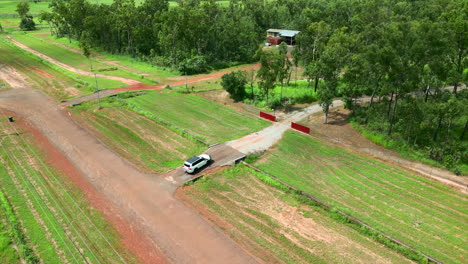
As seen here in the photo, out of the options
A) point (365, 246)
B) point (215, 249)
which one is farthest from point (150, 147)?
point (365, 246)

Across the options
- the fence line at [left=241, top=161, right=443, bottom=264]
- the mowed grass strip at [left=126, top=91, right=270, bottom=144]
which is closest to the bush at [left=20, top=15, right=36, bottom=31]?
the mowed grass strip at [left=126, top=91, right=270, bottom=144]

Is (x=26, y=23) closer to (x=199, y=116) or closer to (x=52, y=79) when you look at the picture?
(x=52, y=79)

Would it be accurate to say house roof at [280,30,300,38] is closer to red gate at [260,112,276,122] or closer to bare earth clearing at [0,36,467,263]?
bare earth clearing at [0,36,467,263]

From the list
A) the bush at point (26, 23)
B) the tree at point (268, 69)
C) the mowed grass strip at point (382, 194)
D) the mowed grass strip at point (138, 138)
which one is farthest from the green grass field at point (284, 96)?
the bush at point (26, 23)

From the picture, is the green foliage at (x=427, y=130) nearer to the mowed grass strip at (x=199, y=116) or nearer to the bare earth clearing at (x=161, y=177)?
the bare earth clearing at (x=161, y=177)

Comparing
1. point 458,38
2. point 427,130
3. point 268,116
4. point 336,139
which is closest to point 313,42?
point 458,38
